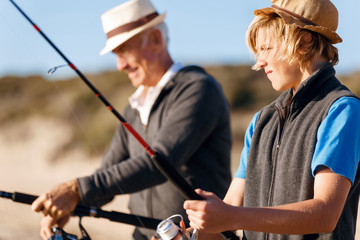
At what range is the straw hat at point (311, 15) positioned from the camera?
2100 mm

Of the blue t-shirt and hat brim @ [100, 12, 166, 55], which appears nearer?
the blue t-shirt

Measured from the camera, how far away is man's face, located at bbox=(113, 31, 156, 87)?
3.69 m

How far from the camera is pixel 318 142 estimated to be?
6.31ft

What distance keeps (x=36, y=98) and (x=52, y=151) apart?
7617 mm

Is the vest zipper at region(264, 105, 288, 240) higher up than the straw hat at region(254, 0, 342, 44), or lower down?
lower down

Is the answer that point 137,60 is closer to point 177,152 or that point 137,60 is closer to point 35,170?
point 177,152

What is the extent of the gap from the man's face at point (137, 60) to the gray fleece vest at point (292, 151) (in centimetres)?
151

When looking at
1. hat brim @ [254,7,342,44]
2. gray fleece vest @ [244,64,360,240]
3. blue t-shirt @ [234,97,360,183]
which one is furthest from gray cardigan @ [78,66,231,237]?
blue t-shirt @ [234,97,360,183]

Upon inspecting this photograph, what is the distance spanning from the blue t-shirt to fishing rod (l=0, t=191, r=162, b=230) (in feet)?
4.37

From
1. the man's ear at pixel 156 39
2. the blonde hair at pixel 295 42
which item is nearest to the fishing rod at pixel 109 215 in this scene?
the man's ear at pixel 156 39

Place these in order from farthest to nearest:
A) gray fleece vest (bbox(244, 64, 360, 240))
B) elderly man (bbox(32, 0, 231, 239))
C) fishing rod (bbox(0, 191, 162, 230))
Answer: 1. elderly man (bbox(32, 0, 231, 239))
2. fishing rod (bbox(0, 191, 162, 230))
3. gray fleece vest (bbox(244, 64, 360, 240))

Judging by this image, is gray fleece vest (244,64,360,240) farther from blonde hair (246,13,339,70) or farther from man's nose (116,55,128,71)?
man's nose (116,55,128,71)

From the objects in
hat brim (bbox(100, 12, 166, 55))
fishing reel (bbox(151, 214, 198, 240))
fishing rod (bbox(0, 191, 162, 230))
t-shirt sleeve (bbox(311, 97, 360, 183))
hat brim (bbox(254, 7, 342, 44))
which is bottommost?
fishing rod (bbox(0, 191, 162, 230))

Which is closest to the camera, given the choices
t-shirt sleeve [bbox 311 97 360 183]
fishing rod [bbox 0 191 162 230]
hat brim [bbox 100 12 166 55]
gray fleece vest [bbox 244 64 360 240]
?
t-shirt sleeve [bbox 311 97 360 183]
